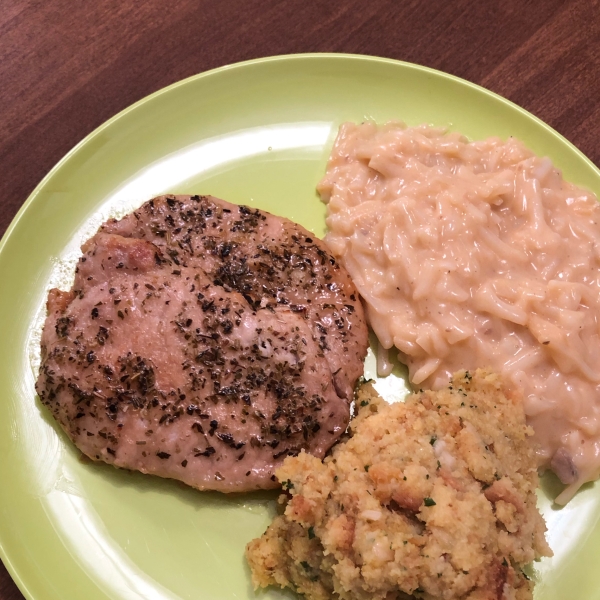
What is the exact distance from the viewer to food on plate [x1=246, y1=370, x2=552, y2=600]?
75.7 inches

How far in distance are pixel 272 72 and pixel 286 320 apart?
1.51m

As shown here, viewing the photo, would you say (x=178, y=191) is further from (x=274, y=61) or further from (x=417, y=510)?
(x=417, y=510)

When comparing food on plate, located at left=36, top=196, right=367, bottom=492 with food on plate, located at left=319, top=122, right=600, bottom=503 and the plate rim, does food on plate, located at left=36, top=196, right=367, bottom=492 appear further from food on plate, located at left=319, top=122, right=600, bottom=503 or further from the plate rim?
the plate rim

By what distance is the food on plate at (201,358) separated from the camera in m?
2.39

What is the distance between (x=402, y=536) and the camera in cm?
195

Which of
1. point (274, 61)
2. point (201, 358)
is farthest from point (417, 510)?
point (274, 61)

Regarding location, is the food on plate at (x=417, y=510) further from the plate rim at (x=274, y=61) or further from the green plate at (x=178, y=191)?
the plate rim at (x=274, y=61)

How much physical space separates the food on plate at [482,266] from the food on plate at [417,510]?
27cm

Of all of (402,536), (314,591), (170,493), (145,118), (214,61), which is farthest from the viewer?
(214,61)

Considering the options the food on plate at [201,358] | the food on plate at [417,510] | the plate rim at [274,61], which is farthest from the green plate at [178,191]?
the food on plate at [417,510]

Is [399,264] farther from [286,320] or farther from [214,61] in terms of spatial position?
[214,61]

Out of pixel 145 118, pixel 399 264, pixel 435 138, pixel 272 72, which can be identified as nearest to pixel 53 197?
pixel 145 118

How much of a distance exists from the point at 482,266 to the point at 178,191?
1664mm

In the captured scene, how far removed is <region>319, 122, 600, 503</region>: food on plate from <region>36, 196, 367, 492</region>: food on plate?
30 cm
